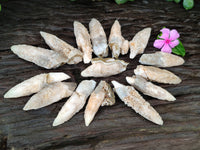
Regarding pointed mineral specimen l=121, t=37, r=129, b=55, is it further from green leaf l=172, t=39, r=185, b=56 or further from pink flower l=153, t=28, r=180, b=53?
green leaf l=172, t=39, r=185, b=56

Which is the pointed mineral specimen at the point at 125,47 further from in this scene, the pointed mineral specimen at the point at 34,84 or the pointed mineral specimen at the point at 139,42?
the pointed mineral specimen at the point at 34,84

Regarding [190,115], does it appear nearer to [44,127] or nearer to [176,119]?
[176,119]

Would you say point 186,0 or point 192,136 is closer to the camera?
point 192,136

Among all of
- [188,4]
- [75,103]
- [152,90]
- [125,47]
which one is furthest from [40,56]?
[188,4]

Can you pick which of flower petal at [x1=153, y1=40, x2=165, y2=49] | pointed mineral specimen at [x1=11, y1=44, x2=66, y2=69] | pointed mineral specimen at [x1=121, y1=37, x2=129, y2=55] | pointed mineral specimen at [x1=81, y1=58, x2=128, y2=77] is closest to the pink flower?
flower petal at [x1=153, y1=40, x2=165, y2=49]

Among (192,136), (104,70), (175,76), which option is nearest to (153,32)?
(175,76)

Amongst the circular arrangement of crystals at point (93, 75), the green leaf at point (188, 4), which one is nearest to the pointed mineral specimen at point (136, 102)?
the circular arrangement of crystals at point (93, 75)

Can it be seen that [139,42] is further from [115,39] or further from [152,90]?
[152,90]
